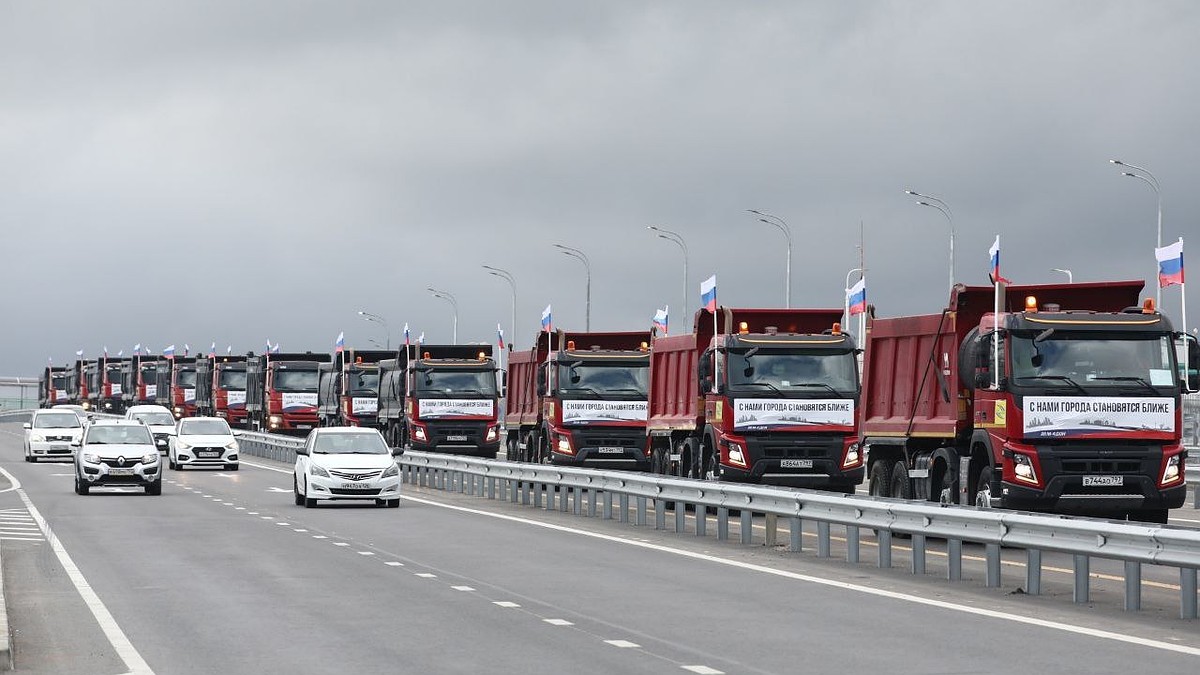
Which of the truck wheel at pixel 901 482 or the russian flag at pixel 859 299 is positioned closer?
the truck wheel at pixel 901 482

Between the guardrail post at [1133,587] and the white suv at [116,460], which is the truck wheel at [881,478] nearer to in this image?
the guardrail post at [1133,587]

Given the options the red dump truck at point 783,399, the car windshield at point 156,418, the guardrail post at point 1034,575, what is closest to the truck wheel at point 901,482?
the red dump truck at point 783,399

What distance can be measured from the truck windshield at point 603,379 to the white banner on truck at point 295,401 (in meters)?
32.3

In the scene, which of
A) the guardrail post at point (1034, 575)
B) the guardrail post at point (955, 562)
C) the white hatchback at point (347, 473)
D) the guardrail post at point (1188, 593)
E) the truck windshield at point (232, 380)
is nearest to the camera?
the guardrail post at point (1188, 593)

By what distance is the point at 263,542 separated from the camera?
24406mm

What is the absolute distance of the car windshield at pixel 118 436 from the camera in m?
37.4

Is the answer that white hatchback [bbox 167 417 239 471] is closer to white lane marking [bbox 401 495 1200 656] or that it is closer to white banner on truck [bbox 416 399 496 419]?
white banner on truck [bbox 416 399 496 419]

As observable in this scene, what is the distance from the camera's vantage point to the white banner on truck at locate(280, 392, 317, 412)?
71.6 m

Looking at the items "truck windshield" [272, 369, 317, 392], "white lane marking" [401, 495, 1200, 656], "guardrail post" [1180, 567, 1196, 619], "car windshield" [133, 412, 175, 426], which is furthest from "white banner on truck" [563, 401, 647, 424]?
"truck windshield" [272, 369, 317, 392]

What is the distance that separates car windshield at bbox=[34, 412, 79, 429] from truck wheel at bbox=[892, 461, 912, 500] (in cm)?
3938

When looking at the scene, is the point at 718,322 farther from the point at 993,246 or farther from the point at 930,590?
the point at 930,590

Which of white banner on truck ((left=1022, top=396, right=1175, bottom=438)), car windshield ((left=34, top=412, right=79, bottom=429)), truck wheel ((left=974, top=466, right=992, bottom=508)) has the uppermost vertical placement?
car windshield ((left=34, top=412, right=79, bottom=429))

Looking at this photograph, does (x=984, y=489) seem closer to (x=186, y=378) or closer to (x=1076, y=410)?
(x=1076, y=410)

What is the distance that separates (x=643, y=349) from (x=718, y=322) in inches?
353
